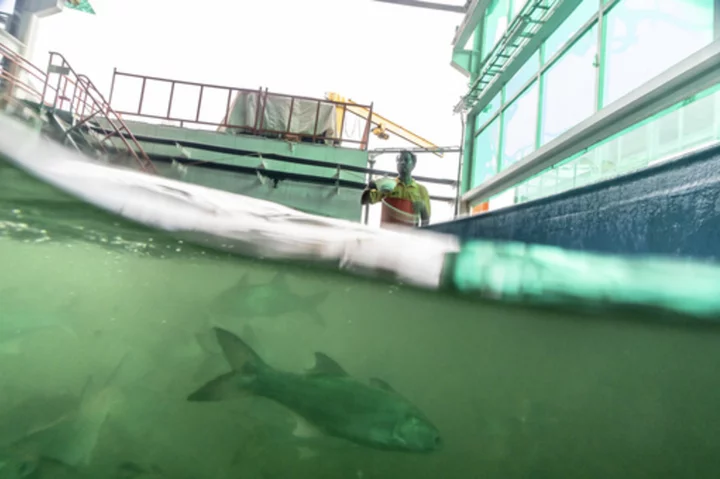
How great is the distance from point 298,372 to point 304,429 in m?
0.51

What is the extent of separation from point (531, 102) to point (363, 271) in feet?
18.7

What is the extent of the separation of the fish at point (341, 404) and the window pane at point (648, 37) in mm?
4183

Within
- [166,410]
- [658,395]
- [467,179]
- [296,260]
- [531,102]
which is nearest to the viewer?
[658,395]

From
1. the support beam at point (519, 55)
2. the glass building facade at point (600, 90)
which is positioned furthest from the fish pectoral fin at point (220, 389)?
the support beam at point (519, 55)

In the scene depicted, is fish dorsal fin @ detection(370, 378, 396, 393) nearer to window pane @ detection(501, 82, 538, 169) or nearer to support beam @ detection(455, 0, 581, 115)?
window pane @ detection(501, 82, 538, 169)

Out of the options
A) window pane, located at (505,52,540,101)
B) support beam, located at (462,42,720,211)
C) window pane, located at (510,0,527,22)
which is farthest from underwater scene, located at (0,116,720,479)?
window pane, located at (510,0,527,22)

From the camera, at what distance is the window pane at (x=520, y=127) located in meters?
8.15

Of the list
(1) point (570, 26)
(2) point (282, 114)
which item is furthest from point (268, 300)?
(2) point (282, 114)

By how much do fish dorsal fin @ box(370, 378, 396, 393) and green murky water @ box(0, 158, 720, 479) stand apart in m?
0.13

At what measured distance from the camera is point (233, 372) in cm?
354

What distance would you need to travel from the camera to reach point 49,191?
12.8ft

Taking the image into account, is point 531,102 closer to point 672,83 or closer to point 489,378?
point 672,83

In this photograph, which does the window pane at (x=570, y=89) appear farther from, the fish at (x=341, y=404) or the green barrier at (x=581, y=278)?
the fish at (x=341, y=404)

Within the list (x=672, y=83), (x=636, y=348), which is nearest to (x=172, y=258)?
(x=636, y=348)
